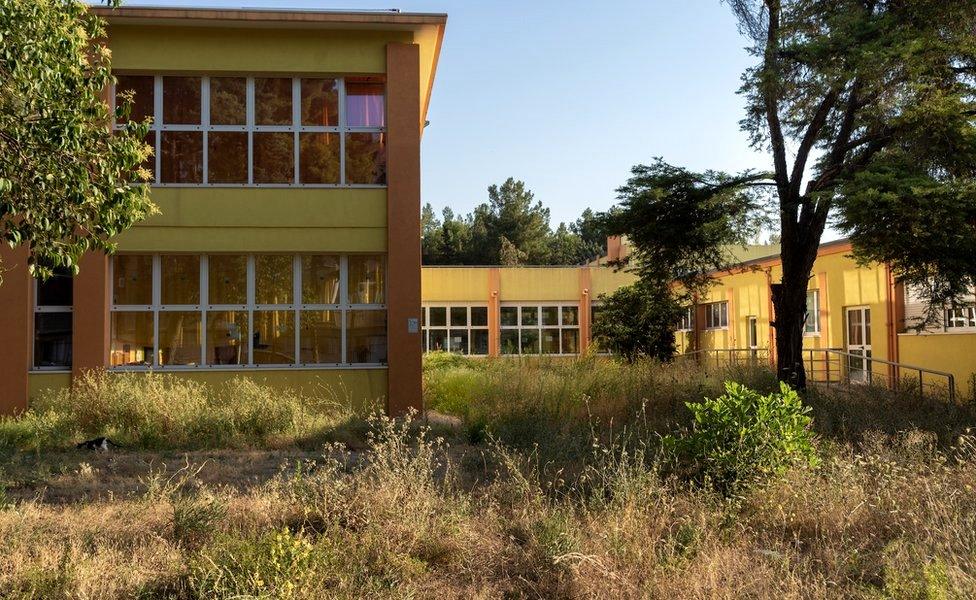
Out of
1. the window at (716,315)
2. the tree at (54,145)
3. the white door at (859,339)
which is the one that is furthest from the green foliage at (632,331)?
the tree at (54,145)

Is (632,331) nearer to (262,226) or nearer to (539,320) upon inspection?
(539,320)

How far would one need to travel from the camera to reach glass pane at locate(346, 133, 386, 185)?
14656mm

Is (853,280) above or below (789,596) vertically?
above

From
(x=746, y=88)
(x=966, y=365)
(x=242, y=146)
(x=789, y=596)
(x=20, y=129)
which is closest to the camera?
(x=789, y=596)

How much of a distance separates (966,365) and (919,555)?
1463cm

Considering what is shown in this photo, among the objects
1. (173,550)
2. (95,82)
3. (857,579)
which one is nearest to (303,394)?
(95,82)

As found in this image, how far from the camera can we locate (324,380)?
46.7 feet

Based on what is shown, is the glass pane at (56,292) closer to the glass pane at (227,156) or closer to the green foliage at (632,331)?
the glass pane at (227,156)

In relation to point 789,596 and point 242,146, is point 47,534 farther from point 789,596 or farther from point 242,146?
point 242,146

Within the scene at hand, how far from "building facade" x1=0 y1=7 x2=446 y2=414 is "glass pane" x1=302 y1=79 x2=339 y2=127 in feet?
0.15

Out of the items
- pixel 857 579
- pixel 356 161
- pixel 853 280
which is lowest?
pixel 857 579

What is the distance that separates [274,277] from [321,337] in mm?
1302

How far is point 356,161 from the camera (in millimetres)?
14695

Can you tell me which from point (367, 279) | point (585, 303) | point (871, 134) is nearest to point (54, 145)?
point (367, 279)
